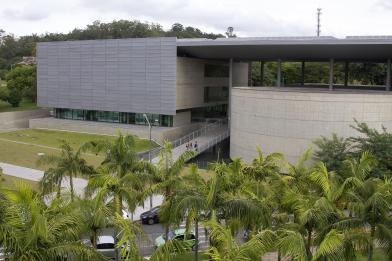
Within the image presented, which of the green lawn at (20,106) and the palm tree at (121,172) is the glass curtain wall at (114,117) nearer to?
the green lawn at (20,106)

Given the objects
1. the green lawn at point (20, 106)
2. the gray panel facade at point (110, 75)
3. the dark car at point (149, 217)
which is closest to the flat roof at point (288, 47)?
the gray panel facade at point (110, 75)

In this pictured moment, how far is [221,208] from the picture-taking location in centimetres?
1614

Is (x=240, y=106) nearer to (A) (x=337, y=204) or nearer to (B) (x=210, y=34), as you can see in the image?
(A) (x=337, y=204)

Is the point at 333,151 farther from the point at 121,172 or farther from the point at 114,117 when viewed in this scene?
the point at 114,117

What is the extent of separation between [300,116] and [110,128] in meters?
28.4

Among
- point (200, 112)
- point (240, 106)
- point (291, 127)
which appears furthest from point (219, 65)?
point (291, 127)


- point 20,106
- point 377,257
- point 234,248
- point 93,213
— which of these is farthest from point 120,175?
point 20,106

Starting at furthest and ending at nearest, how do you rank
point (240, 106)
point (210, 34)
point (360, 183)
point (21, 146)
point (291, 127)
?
point (210, 34) → point (21, 146) → point (240, 106) → point (291, 127) → point (360, 183)

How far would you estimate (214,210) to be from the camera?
16.0m

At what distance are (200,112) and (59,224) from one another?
61112mm

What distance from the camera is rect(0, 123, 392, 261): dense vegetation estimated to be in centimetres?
1046

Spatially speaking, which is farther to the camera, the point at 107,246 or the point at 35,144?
the point at 35,144

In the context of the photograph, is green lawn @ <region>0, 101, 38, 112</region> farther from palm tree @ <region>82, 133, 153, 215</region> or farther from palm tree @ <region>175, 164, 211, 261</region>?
palm tree @ <region>175, 164, 211, 261</region>

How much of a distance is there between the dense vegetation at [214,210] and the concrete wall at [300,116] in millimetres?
22138
